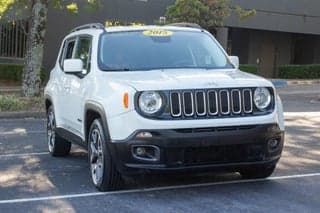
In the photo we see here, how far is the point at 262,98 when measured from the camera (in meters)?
6.80

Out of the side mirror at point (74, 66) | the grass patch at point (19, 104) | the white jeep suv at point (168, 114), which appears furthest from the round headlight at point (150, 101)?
the grass patch at point (19, 104)

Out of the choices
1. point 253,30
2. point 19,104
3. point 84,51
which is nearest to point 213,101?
point 84,51

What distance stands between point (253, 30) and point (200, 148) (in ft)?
88.8

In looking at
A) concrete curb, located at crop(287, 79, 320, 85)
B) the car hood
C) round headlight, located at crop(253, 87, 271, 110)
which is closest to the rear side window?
the car hood

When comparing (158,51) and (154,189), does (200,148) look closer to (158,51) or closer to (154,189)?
(154,189)

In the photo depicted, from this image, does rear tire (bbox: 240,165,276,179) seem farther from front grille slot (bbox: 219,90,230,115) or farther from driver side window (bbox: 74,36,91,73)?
driver side window (bbox: 74,36,91,73)

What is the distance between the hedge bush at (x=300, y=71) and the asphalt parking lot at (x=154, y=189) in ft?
71.1

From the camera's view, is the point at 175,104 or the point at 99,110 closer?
the point at 175,104

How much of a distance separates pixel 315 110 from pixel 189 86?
11547 millimetres

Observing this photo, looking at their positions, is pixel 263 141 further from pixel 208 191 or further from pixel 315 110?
pixel 315 110

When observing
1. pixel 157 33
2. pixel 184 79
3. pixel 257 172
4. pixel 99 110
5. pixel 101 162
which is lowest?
pixel 257 172

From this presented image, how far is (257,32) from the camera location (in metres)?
33.5

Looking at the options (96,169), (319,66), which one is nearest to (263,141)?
(96,169)

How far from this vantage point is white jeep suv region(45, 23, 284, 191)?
641 centimetres
